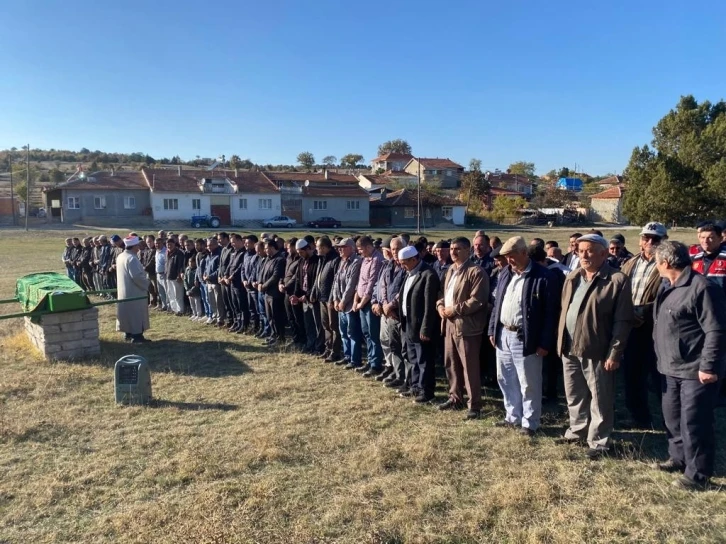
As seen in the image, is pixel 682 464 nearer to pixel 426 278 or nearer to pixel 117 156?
pixel 426 278

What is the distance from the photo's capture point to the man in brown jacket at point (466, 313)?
5645 mm

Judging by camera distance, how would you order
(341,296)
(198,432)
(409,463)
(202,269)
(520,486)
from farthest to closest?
(202,269)
(341,296)
(198,432)
(409,463)
(520,486)

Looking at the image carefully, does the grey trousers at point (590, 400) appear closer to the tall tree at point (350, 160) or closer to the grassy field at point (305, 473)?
the grassy field at point (305, 473)

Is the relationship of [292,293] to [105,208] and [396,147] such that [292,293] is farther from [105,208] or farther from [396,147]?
[396,147]

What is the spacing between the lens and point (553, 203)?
6381 cm

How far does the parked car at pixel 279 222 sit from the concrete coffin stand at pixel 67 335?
4218 centimetres

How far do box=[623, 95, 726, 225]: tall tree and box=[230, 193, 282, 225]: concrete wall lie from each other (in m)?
35.3

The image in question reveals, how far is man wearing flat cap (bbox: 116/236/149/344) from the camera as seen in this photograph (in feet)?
29.9

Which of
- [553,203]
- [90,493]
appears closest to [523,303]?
[90,493]

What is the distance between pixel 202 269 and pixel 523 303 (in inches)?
295

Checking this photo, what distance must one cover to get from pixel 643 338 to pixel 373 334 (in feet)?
10.9

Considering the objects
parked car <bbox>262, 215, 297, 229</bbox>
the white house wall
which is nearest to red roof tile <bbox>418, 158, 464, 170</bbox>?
parked car <bbox>262, 215, 297, 229</bbox>

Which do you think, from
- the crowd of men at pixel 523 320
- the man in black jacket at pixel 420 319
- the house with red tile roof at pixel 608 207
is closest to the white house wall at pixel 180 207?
the crowd of men at pixel 523 320

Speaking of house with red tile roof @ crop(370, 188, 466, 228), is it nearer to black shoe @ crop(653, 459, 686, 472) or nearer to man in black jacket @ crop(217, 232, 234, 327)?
man in black jacket @ crop(217, 232, 234, 327)
